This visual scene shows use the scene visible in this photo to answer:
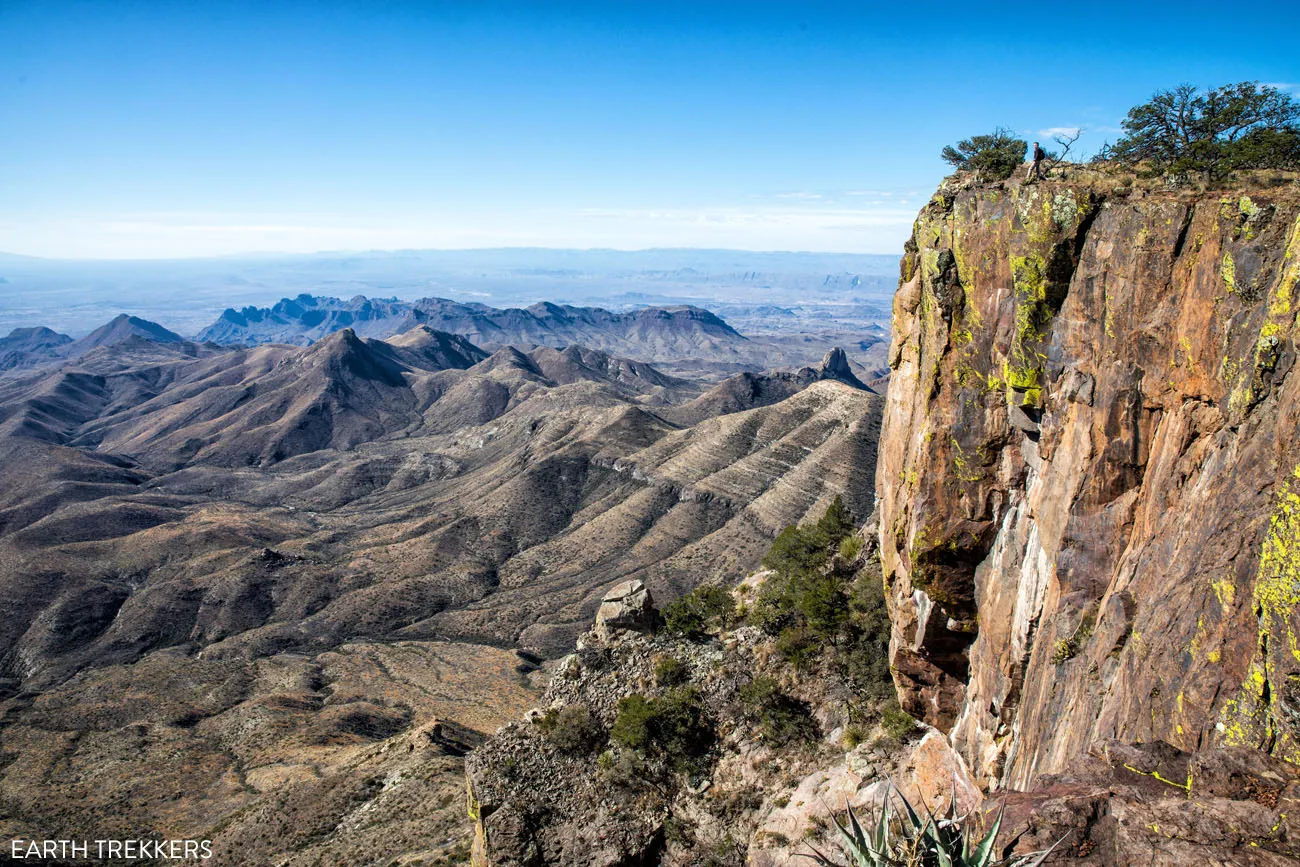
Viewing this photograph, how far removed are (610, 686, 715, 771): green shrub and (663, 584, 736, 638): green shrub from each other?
6981 millimetres

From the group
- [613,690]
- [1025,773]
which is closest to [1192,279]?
[1025,773]

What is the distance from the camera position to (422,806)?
135 feet

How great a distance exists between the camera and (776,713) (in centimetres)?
3244

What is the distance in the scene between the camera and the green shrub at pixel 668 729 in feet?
106

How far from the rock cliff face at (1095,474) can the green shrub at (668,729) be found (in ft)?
33.2

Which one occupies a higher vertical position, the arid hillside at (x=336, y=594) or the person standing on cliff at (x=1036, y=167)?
the person standing on cliff at (x=1036, y=167)

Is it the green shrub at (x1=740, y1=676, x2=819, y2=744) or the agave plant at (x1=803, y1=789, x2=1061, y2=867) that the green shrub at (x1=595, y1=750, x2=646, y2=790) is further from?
the agave plant at (x1=803, y1=789, x2=1061, y2=867)

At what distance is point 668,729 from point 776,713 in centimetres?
530

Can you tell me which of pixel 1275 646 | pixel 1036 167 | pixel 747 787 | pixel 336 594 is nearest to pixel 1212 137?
pixel 1036 167

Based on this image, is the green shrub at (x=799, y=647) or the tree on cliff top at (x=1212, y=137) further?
the green shrub at (x=799, y=647)

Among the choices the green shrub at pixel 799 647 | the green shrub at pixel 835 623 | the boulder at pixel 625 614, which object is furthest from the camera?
the boulder at pixel 625 614

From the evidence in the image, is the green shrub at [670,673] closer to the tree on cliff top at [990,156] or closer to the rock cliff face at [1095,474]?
the rock cliff face at [1095,474]

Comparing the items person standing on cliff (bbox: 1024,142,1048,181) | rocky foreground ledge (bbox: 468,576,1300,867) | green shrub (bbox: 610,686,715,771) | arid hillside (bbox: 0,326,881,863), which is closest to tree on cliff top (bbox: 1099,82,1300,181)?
person standing on cliff (bbox: 1024,142,1048,181)

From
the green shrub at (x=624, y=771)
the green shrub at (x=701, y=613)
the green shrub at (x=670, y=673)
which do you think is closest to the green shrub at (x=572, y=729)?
the green shrub at (x=624, y=771)
